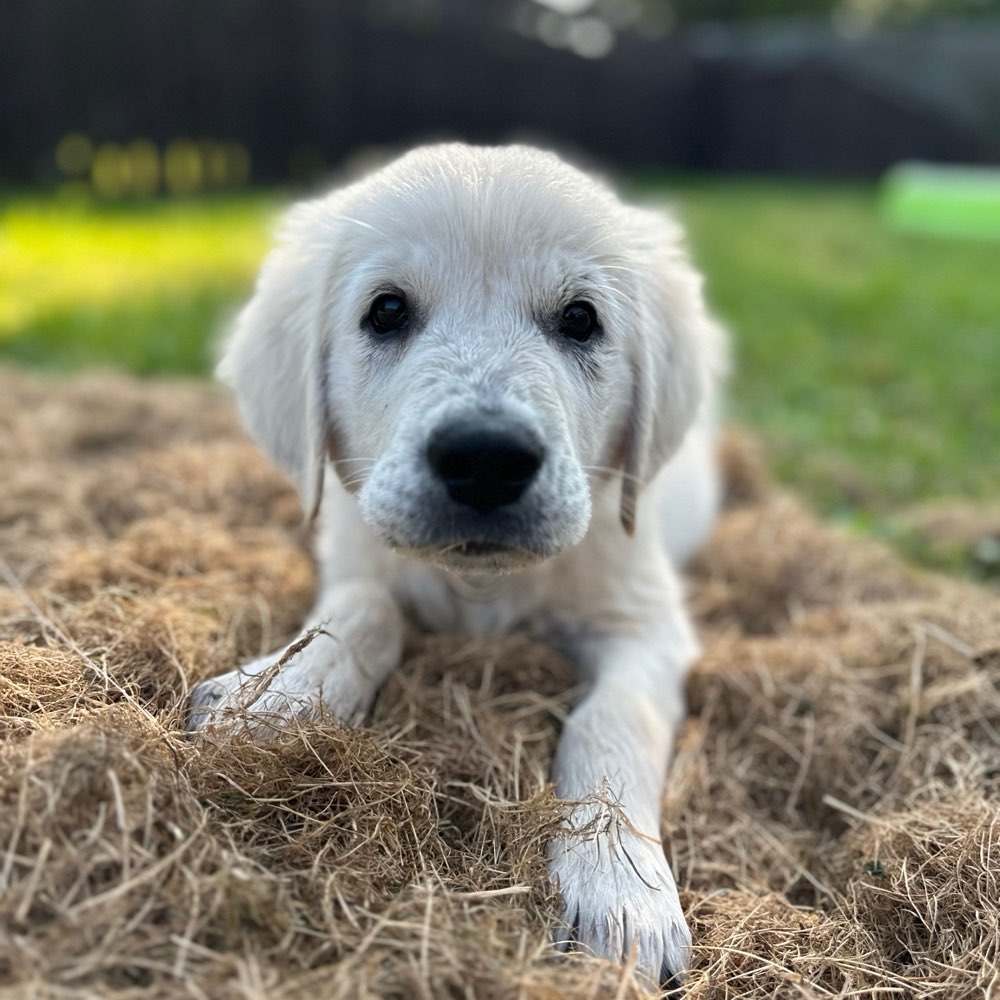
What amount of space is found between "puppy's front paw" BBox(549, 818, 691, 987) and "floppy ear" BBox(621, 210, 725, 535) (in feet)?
3.93

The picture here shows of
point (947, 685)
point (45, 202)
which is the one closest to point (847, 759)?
point (947, 685)

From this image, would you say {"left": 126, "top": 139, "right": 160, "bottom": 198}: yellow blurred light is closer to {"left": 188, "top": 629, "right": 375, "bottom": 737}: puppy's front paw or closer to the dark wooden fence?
the dark wooden fence

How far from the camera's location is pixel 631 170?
800 inches

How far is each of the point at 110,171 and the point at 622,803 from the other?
40.7 feet

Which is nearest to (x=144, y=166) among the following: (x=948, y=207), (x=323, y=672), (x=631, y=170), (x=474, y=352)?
(x=948, y=207)

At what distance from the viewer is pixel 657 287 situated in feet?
10.6

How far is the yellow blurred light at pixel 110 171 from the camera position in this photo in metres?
12.3

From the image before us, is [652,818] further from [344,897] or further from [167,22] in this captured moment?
[167,22]

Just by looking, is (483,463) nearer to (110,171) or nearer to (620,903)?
(620,903)

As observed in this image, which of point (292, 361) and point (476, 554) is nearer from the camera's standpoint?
point (476, 554)

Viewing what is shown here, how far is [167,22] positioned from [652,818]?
13057 millimetres

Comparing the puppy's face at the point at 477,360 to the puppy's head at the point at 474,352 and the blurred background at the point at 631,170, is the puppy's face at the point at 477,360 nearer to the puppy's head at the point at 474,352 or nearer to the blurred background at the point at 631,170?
the puppy's head at the point at 474,352

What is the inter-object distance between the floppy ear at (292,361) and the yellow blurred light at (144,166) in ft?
35.1

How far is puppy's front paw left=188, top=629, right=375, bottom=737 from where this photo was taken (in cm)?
227
